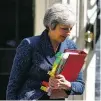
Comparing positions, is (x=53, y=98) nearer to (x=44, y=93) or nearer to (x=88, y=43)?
(x=44, y=93)

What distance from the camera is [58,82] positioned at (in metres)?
3.21

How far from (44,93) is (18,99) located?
17 centimetres

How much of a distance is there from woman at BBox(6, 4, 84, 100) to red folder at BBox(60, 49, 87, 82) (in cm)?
4

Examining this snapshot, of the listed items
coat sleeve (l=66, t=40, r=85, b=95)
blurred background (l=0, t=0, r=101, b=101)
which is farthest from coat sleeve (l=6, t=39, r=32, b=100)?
blurred background (l=0, t=0, r=101, b=101)

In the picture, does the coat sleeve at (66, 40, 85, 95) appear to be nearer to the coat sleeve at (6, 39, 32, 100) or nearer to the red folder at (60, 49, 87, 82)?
the red folder at (60, 49, 87, 82)

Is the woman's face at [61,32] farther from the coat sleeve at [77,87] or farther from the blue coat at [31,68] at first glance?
the coat sleeve at [77,87]

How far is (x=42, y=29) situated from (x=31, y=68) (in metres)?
1.85

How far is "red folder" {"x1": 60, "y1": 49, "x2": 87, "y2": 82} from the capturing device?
3.20m

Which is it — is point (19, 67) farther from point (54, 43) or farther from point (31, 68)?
point (54, 43)

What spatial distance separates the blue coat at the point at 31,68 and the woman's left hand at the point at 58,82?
83mm

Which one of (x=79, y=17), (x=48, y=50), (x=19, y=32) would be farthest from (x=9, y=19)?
(x=48, y=50)

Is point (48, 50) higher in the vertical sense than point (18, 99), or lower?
higher

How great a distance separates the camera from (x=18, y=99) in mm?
3336

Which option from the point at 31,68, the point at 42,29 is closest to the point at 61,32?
the point at 31,68
